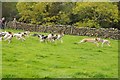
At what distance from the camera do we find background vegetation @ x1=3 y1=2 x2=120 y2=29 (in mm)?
34375

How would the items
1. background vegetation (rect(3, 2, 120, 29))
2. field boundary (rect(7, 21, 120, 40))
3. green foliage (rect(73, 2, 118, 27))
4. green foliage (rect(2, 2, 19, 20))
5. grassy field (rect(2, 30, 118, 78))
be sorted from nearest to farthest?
grassy field (rect(2, 30, 118, 78))
field boundary (rect(7, 21, 120, 40))
green foliage (rect(73, 2, 118, 27))
background vegetation (rect(3, 2, 120, 29))
green foliage (rect(2, 2, 19, 20))

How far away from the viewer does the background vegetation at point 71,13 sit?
34375 mm

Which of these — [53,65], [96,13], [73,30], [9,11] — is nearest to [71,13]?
[96,13]

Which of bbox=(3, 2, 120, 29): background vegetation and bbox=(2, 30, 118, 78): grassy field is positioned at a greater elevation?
bbox=(3, 2, 120, 29): background vegetation

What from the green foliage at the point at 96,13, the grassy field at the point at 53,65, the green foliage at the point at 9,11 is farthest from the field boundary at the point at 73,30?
the grassy field at the point at 53,65

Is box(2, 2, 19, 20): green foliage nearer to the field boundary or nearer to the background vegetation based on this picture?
the background vegetation

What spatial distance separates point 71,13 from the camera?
36656 mm

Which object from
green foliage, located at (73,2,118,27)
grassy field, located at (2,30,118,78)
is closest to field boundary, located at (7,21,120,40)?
green foliage, located at (73,2,118,27)

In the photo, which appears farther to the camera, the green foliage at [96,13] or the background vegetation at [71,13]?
the background vegetation at [71,13]

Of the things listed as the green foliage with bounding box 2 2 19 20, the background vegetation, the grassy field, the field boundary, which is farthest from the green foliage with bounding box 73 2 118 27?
the grassy field

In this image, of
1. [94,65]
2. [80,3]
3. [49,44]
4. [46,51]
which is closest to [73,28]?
[80,3]

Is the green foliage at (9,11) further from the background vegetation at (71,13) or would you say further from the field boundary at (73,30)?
the field boundary at (73,30)

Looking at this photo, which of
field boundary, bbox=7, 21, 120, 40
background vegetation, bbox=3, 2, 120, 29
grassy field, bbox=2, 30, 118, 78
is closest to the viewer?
grassy field, bbox=2, 30, 118, 78

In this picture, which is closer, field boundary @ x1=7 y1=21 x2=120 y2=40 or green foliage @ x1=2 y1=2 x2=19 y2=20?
field boundary @ x1=7 y1=21 x2=120 y2=40
